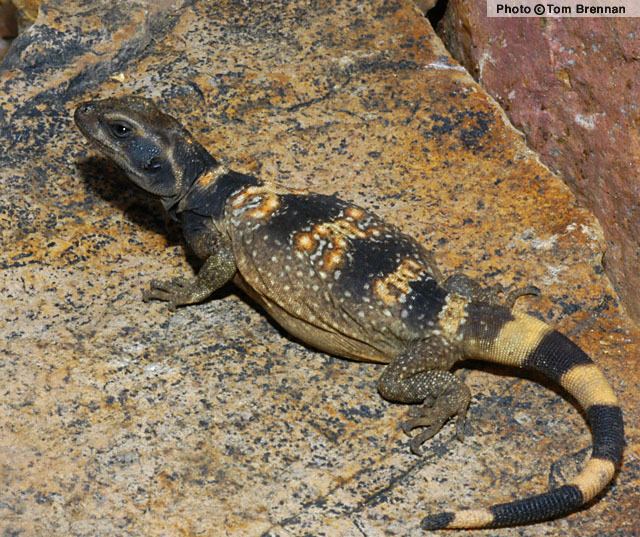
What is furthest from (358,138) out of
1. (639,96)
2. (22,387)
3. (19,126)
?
(22,387)

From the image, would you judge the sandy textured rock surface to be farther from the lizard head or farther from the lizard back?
the lizard head

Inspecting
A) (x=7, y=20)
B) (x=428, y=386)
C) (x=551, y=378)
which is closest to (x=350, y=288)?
(x=428, y=386)

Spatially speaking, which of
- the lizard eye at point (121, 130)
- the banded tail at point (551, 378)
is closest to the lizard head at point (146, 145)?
the lizard eye at point (121, 130)

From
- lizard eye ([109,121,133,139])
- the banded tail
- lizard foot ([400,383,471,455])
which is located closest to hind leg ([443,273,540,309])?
the banded tail

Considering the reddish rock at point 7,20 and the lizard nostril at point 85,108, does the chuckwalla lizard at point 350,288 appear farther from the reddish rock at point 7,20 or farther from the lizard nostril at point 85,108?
the reddish rock at point 7,20

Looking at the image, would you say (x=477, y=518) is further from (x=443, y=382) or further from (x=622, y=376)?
(x=622, y=376)
